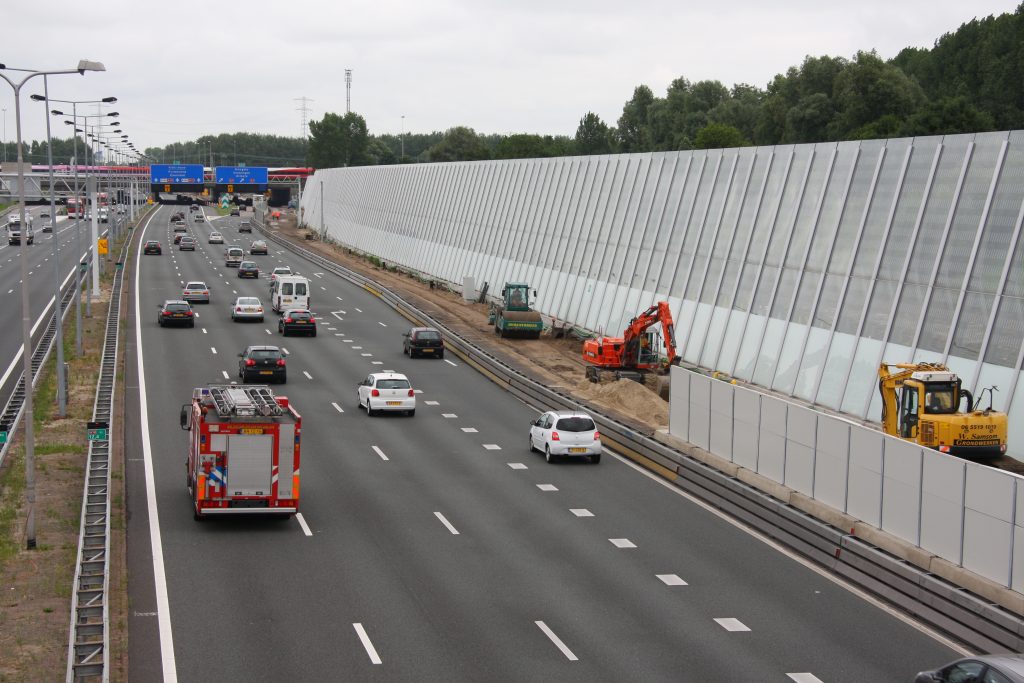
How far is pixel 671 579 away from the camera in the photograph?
22891 millimetres

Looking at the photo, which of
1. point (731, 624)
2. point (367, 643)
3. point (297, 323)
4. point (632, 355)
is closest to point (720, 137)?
point (297, 323)

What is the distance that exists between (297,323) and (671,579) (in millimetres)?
41987

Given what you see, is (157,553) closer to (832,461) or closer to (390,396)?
(832,461)

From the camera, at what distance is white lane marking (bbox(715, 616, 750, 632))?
2000 centimetres

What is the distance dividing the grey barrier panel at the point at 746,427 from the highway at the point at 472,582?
203 cm

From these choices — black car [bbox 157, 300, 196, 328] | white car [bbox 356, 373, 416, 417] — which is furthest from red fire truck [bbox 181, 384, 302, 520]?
black car [bbox 157, 300, 196, 328]

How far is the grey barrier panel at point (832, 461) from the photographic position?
2512 centimetres

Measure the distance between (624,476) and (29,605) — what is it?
16.6 metres

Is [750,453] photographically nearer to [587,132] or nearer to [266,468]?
[266,468]

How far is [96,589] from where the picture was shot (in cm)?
1983

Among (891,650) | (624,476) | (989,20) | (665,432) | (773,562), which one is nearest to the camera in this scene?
(891,650)

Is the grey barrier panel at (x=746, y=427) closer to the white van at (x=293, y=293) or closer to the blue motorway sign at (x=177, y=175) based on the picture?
the white van at (x=293, y=293)

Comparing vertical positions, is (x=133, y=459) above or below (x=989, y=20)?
below

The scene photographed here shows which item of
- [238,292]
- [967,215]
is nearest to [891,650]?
[967,215]
